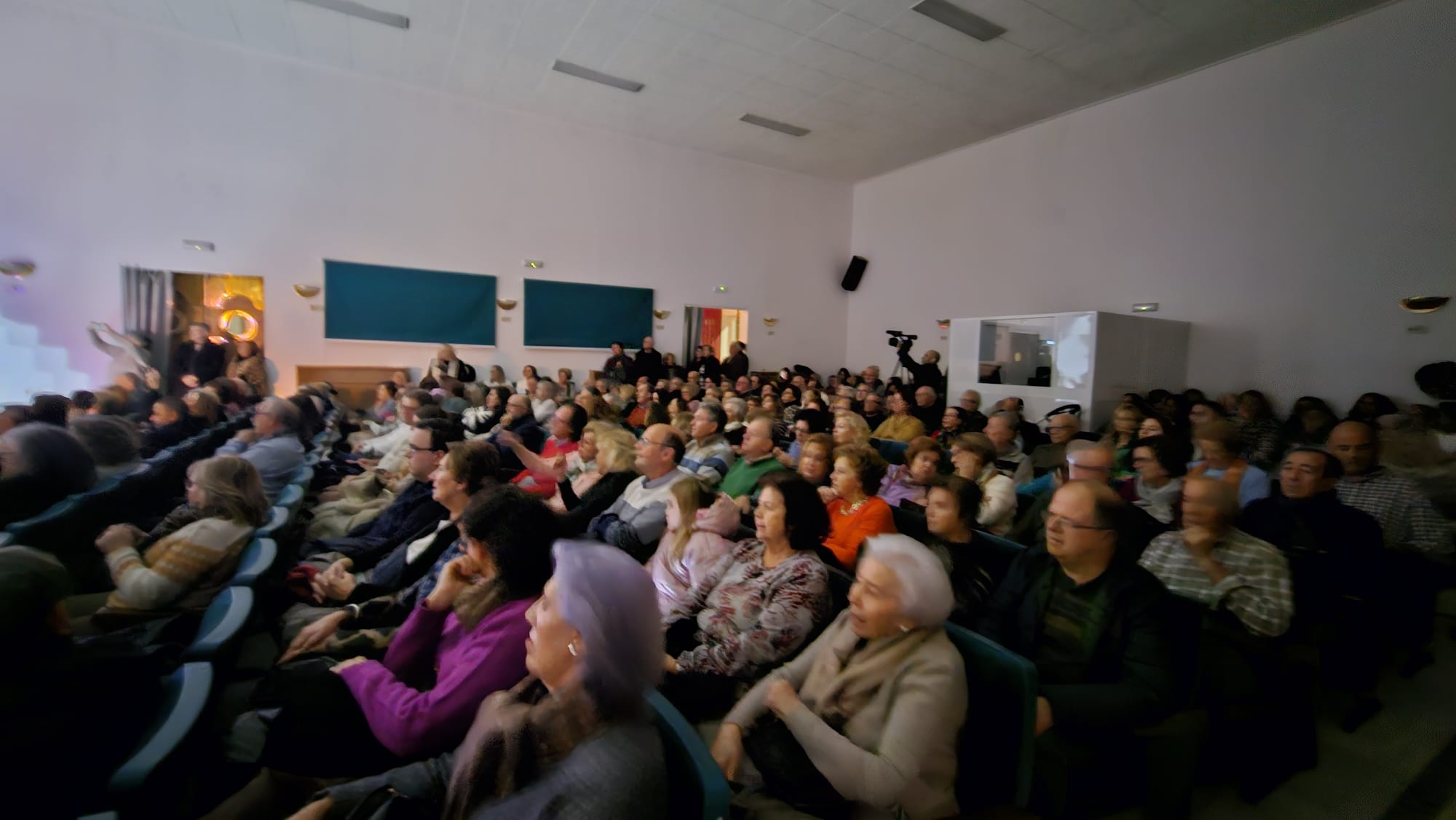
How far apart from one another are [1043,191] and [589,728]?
30.3 feet

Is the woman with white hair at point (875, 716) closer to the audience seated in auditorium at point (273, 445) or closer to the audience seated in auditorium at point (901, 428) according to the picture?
the audience seated in auditorium at point (273, 445)

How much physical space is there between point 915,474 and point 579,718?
236cm

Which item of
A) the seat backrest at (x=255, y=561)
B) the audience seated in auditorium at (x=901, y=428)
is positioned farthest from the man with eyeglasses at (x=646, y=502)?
the audience seated in auditorium at (x=901, y=428)

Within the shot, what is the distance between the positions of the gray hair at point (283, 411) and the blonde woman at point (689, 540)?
303cm

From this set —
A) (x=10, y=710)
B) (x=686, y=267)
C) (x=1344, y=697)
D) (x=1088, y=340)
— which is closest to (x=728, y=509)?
(x=10, y=710)

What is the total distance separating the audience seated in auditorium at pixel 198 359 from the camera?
704 cm

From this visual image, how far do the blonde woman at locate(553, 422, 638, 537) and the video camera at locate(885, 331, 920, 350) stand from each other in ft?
21.3

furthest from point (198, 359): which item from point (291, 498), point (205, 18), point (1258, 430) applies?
point (1258, 430)

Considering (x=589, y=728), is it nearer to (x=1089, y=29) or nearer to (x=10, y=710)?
(x=10, y=710)

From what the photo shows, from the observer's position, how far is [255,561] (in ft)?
6.66

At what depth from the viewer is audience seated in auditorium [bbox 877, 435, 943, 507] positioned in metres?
2.97

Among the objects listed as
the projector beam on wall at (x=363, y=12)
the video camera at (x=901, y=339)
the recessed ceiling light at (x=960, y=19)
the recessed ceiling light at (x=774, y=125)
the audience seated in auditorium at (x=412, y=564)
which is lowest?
the audience seated in auditorium at (x=412, y=564)

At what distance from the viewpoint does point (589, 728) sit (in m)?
1.01

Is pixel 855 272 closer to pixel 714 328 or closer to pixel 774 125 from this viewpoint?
pixel 714 328
